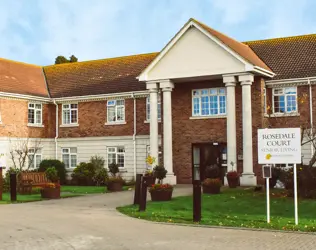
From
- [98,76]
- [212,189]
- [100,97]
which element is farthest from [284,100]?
[98,76]

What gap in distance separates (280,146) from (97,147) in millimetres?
21167

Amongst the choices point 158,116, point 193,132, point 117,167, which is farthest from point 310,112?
point 117,167

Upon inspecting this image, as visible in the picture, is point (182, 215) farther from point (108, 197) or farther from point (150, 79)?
point (150, 79)

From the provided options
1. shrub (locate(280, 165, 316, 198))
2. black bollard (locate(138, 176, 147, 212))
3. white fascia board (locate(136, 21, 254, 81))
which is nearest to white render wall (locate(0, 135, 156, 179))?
white fascia board (locate(136, 21, 254, 81))

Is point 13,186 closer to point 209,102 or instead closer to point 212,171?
point 212,171

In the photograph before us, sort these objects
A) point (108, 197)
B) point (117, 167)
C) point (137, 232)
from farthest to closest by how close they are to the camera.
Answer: point (117, 167) → point (108, 197) → point (137, 232)

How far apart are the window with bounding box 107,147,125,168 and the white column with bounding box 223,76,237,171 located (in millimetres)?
8168

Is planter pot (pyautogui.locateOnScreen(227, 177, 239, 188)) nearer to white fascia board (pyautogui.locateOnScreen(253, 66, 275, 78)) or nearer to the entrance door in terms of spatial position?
the entrance door

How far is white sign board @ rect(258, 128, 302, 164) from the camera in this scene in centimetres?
1460

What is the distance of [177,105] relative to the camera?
1230 inches

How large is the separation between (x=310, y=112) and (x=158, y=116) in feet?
28.9

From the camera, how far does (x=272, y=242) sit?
1170 centimetres

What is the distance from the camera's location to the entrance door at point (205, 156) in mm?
30297

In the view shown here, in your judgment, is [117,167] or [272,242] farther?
[117,167]
